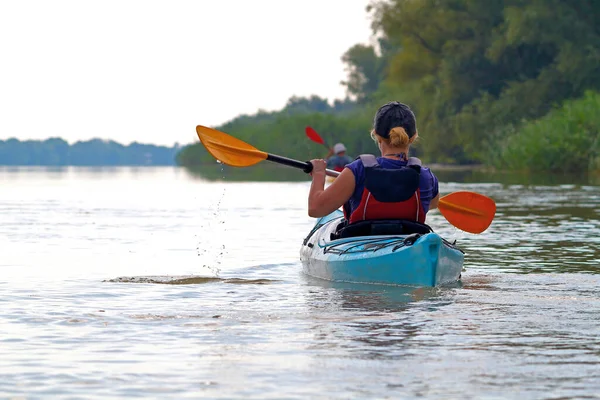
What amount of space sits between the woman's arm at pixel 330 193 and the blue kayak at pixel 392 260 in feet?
1.35

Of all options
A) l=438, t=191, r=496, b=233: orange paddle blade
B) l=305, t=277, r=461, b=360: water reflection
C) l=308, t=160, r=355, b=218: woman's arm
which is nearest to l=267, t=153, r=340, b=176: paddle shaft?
l=308, t=160, r=355, b=218: woman's arm

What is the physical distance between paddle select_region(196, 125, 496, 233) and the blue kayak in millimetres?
1094

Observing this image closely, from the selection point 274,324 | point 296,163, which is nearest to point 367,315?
point 274,324

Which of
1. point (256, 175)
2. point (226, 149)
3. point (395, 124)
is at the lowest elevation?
point (256, 175)

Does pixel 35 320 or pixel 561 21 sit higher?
pixel 561 21

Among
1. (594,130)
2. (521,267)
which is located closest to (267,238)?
(521,267)

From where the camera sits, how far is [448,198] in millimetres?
9648

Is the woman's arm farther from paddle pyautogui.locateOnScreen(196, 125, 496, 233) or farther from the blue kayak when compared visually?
paddle pyautogui.locateOnScreen(196, 125, 496, 233)

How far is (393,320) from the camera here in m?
6.55

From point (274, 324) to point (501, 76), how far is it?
40.7 meters

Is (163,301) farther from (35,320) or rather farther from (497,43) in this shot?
(497,43)

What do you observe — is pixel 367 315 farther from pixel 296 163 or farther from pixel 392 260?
pixel 296 163

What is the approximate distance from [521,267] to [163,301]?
3.65m

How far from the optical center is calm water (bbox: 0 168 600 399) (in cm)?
475
